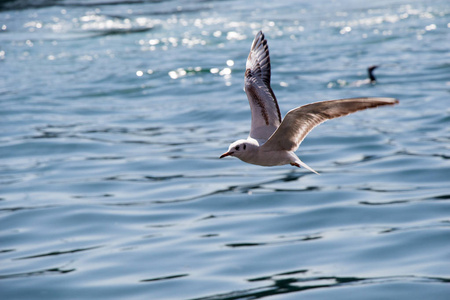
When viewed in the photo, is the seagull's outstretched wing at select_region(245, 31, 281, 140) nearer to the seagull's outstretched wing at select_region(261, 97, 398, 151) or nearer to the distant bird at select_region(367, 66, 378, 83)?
the seagull's outstretched wing at select_region(261, 97, 398, 151)

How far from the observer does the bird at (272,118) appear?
5410mm

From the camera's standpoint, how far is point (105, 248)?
965 centimetres

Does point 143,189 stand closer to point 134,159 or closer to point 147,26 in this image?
point 134,159

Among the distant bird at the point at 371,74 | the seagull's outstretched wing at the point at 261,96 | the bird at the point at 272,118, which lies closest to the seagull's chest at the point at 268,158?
the bird at the point at 272,118

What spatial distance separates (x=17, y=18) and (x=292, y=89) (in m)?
19.9

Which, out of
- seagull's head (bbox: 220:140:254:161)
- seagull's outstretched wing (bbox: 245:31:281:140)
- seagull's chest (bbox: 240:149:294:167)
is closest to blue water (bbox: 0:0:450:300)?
seagull's outstretched wing (bbox: 245:31:281:140)

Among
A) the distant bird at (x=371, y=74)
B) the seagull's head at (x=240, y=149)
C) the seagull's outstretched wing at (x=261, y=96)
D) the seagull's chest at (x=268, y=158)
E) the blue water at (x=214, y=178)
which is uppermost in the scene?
the seagull's outstretched wing at (x=261, y=96)

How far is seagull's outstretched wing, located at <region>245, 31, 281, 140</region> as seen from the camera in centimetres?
711

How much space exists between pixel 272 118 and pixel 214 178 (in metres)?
5.85

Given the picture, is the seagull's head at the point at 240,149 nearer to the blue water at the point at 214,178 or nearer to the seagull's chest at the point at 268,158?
the seagull's chest at the point at 268,158

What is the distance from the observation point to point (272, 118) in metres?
7.18

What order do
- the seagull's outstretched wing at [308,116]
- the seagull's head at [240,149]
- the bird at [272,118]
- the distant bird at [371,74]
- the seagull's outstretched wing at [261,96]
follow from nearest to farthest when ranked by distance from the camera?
the seagull's outstretched wing at [308,116]
the bird at [272,118]
the seagull's head at [240,149]
the seagull's outstretched wing at [261,96]
the distant bird at [371,74]

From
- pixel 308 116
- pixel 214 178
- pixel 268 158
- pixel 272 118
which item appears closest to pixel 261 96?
pixel 272 118

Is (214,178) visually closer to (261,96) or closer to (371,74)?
(261,96)
